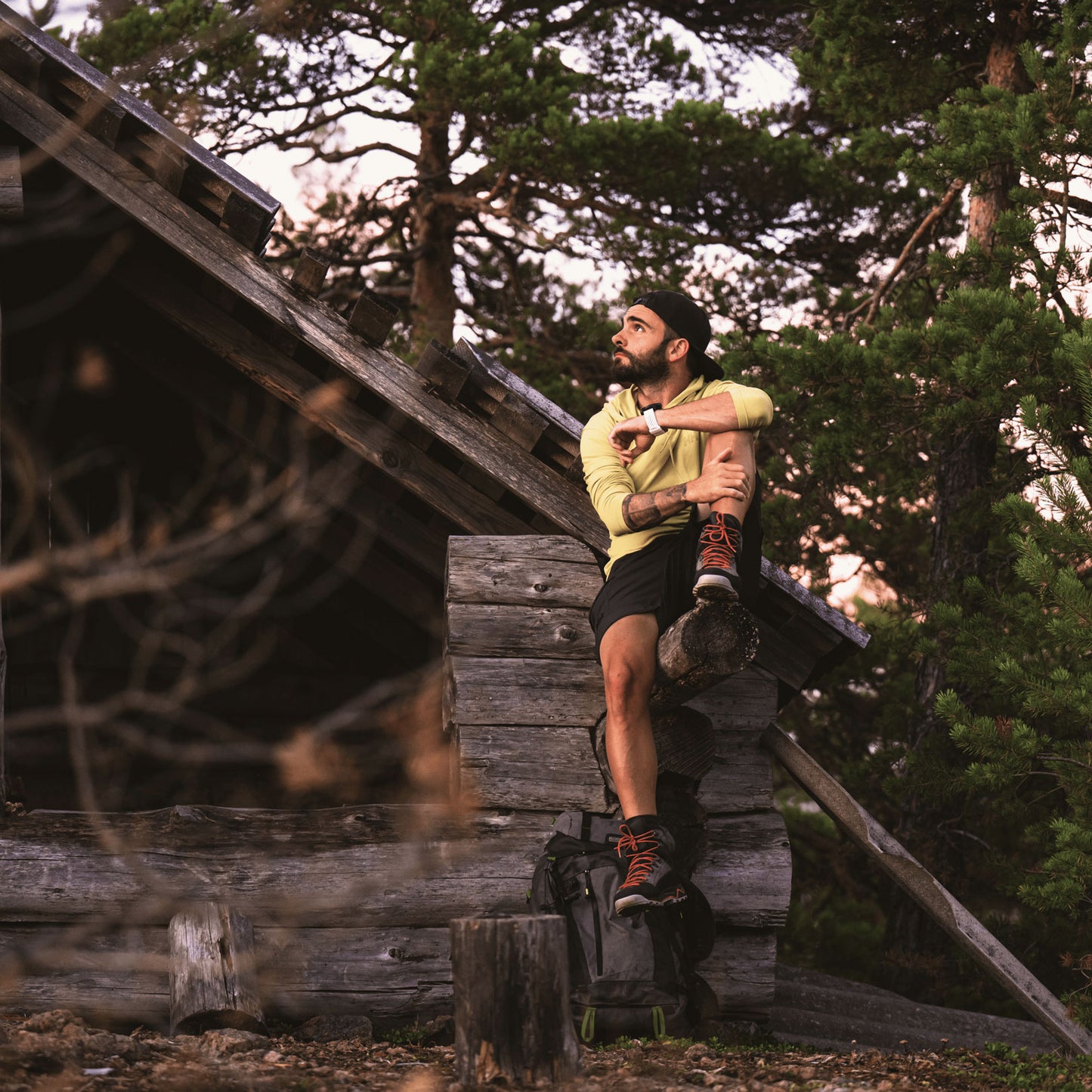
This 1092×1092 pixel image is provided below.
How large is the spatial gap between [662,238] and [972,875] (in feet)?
20.9

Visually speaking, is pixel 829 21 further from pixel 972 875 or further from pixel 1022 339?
pixel 972 875

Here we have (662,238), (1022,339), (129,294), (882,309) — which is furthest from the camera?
(662,238)

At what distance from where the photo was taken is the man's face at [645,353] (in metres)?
4.62

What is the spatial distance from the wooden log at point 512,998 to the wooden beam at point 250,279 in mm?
2555

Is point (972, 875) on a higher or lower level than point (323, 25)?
lower

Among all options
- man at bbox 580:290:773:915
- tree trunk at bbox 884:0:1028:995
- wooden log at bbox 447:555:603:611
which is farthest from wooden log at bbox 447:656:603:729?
tree trunk at bbox 884:0:1028:995

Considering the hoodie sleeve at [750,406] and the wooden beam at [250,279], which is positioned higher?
the wooden beam at [250,279]

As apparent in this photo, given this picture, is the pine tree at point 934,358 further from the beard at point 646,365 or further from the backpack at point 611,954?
the backpack at point 611,954

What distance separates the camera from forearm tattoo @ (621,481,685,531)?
429 centimetres

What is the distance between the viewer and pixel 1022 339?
262 inches

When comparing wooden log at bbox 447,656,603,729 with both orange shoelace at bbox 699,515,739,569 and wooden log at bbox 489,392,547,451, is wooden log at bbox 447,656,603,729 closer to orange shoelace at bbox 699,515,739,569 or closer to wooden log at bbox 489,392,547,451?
wooden log at bbox 489,392,547,451

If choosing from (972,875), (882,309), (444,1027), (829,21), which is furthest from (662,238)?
(444,1027)

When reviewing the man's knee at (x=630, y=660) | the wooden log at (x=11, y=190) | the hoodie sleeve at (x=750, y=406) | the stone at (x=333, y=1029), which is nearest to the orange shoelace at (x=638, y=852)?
the man's knee at (x=630, y=660)

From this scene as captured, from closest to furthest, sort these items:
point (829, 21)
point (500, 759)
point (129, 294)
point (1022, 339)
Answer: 1. point (500, 759)
2. point (129, 294)
3. point (1022, 339)
4. point (829, 21)
